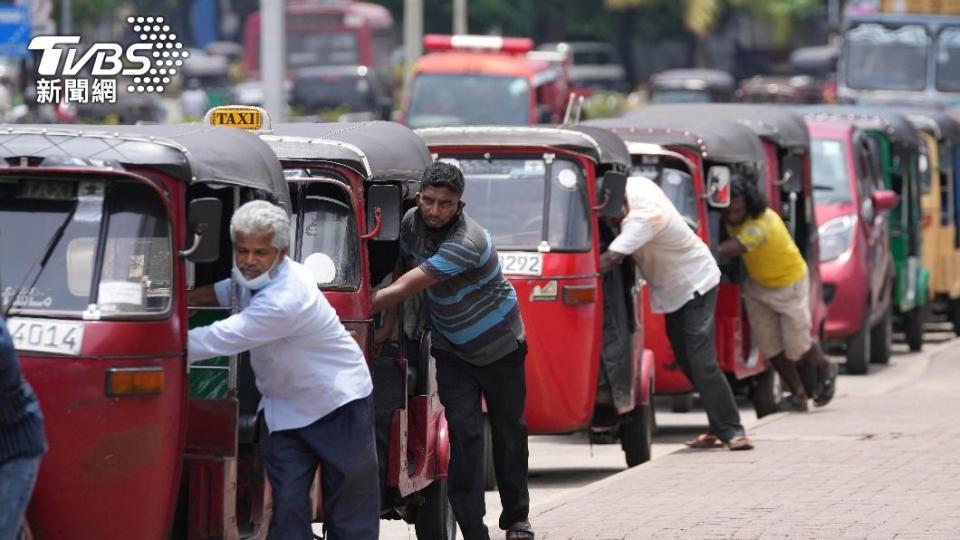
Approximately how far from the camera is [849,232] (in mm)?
18156

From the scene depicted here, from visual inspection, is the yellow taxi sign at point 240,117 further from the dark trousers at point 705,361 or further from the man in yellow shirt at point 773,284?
the man in yellow shirt at point 773,284

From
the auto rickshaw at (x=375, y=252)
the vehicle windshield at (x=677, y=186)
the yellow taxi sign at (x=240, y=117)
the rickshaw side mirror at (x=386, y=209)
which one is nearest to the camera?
the auto rickshaw at (x=375, y=252)

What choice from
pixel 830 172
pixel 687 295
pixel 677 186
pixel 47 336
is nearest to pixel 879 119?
pixel 830 172

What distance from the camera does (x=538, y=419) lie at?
1146 cm

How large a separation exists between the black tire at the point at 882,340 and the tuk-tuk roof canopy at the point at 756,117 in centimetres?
347

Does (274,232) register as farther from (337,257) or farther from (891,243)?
(891,243)

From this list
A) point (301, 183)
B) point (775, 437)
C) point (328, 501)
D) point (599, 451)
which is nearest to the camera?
point (328, 501)

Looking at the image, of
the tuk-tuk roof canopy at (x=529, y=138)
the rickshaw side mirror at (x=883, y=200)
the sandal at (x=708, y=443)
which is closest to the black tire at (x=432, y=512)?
the tuk-tuk roof canopy at (x=529, y=138)

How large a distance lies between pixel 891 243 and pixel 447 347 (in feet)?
40.5

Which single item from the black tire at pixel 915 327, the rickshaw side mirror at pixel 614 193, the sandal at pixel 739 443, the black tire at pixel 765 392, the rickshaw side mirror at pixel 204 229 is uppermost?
the rickshaw side mirror at pixel 204 229

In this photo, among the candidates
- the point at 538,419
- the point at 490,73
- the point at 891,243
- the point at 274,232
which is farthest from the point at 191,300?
the point at 490,73

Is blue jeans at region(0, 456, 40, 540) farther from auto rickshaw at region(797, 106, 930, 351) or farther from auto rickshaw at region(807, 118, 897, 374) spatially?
auto rickshaw at region(797, 106, 930, 351)

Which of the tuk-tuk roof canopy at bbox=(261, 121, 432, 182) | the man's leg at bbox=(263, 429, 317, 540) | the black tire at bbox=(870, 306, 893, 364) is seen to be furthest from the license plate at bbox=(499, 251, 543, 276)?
the black tire at bbox=(870, 306, 893, 364)

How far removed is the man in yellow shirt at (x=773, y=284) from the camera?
13.9 m
